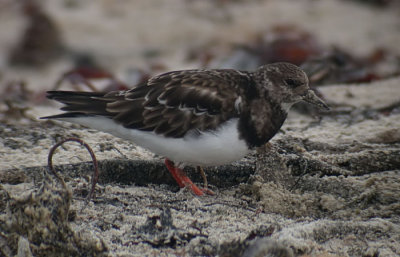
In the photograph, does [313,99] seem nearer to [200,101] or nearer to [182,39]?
[200,101]

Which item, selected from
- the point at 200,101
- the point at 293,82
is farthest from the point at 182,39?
the point at 200,101

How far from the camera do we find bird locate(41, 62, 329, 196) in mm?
2680

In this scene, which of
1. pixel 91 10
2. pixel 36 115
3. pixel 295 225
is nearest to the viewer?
pixel 295 225

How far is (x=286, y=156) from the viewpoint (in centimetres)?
289

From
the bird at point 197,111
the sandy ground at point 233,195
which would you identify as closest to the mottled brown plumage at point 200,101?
the bird at point 197,111

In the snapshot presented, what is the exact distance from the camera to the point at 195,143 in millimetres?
2688

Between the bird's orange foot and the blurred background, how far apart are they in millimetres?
1748

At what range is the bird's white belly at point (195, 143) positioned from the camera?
263cm

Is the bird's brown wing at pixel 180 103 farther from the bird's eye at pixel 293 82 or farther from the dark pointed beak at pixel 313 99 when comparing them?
the dark pointed beak at pixel 313 99

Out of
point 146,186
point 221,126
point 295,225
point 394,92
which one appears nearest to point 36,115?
point 146,186

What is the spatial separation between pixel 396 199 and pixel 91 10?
14.8 ft

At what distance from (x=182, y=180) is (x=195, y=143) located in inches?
9.9

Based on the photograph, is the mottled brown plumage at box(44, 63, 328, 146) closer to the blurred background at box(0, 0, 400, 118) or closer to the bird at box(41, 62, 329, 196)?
the bird at box(41, 62, 329, 196)

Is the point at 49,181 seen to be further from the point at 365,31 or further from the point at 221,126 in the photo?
the point at 365,31
